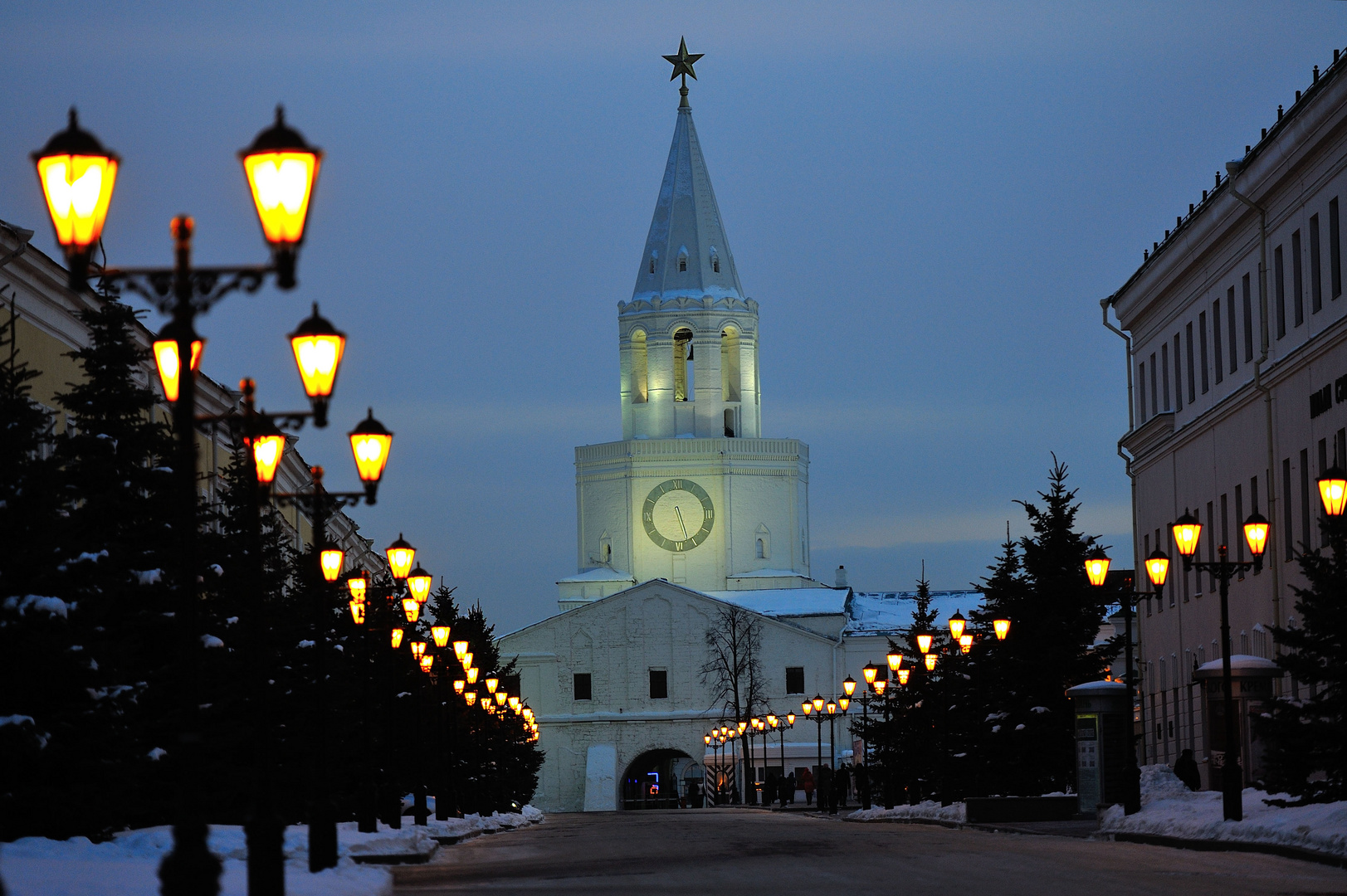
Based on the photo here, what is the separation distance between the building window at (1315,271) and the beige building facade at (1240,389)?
3 centimetres

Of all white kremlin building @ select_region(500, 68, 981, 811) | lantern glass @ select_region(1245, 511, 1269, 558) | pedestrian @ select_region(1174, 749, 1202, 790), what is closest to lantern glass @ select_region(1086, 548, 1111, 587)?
lantern glass @ select_region(1245, 511, 1269, 558)

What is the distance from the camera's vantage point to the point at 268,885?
15.6m

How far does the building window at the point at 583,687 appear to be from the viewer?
11806 cm

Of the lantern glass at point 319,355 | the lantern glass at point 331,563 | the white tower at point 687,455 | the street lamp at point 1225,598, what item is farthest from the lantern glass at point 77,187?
the white tower at point 687,455

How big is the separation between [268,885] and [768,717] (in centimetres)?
8052

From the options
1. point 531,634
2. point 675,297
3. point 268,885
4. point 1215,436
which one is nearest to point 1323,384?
point 1215,436

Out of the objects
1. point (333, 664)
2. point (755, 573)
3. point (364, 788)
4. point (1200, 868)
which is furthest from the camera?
point (755, 573)

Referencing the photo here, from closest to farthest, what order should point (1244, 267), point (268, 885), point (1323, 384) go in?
point (268, 885) → point (1323, 384) → point (1244, 267)

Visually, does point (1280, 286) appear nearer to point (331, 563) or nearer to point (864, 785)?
point (864, 785)

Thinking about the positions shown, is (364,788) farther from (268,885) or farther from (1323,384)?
(1323,384)

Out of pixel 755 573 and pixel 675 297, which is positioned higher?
pixel 675 297

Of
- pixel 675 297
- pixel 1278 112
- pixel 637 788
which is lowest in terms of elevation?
pixel 637 788

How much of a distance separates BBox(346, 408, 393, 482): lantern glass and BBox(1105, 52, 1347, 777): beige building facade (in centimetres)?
1878

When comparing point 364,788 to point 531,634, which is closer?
point 364,788
